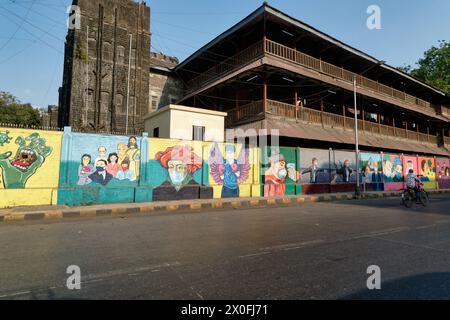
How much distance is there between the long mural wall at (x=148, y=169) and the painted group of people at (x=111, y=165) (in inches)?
1.4

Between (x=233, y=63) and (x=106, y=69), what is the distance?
14.0 metres

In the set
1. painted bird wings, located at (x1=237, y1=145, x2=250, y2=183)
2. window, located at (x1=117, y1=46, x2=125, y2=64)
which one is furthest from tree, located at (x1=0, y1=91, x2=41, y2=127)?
painted bird wings, located at (x1=237, y1=145, x2=250, y2=183)

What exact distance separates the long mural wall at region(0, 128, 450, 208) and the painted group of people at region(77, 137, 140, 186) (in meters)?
0.04

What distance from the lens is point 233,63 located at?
769 inches

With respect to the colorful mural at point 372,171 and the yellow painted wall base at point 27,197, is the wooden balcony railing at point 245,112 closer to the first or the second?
the colorful mural at point 372,171

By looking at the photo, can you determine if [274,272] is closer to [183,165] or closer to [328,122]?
[183,165]

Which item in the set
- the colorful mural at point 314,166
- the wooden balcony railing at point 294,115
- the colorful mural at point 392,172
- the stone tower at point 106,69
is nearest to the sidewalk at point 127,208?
the colorful mural at point 314,166

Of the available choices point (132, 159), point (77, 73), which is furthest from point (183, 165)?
point (77, 73)

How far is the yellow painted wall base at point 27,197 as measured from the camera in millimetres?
9984

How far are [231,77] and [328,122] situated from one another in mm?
8055

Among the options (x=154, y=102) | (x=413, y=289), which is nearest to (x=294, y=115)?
(x=154, y=102)

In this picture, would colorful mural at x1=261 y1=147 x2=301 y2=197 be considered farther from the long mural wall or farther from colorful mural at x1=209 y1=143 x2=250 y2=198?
colorful mural at x1=209 y1=143 x2=250 y2=198

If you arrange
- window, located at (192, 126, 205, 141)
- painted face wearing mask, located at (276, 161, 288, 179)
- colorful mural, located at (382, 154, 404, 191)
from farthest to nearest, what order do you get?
colorful mural, located at (382, 154, 404, 191)
painted face wearing mask, located at (276, 161, 288, 179)
window, located at (192, 126, 205, 141)

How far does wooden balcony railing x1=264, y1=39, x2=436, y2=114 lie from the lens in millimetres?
17188
